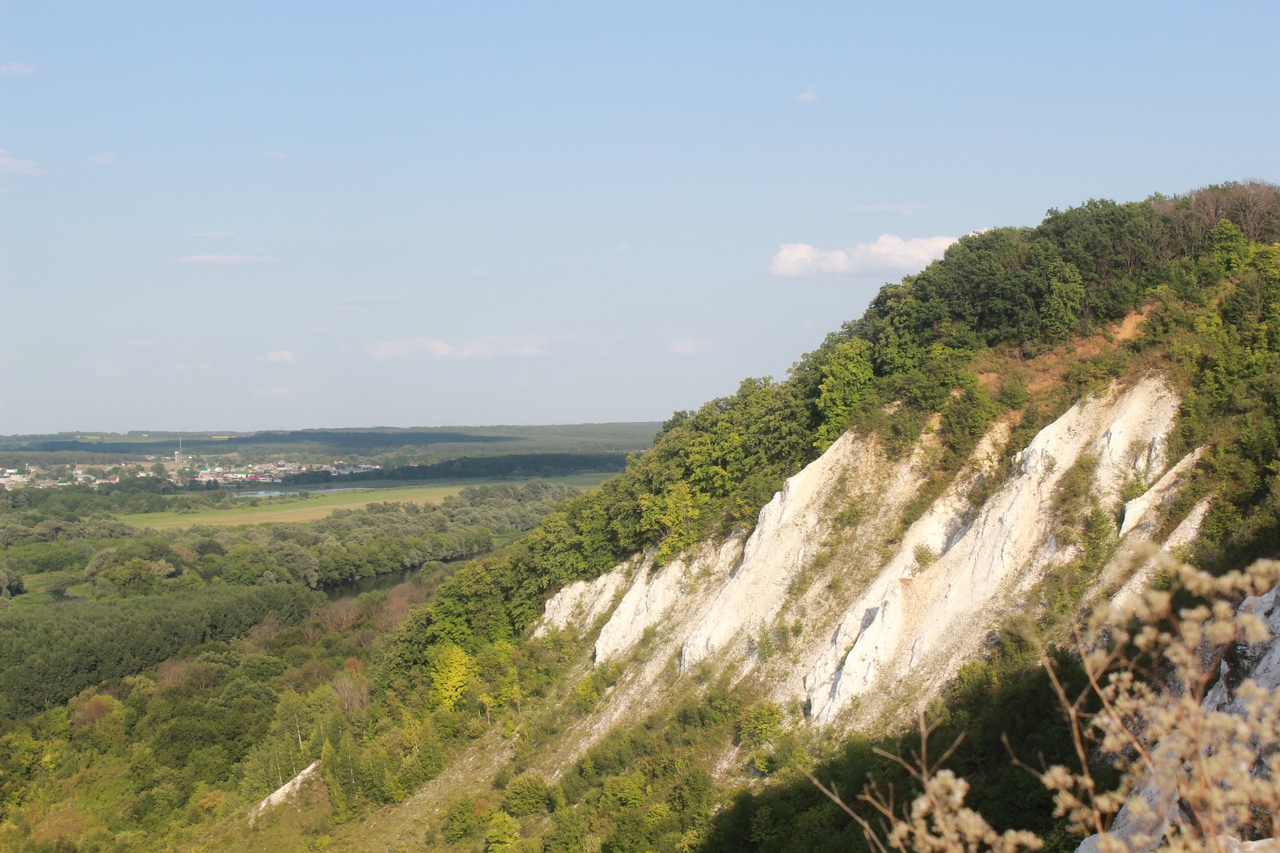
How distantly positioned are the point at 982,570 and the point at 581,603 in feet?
75.9

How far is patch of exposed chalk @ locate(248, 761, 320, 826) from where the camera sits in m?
44.4

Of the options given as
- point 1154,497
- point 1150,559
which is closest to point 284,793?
point 1150,559

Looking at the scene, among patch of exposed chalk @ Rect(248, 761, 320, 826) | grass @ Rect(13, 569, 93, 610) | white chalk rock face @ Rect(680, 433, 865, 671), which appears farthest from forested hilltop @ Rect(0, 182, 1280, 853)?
grass @ Rect(13, 569, 93, 610)

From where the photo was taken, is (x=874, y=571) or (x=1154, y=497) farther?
(x=874, y=571)

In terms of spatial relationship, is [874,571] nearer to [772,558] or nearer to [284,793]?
[772,558]

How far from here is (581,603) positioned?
158 ft

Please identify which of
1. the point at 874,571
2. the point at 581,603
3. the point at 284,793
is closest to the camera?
the point at 874,571

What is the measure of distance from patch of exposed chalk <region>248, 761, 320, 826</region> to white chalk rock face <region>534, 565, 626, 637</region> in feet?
38.7

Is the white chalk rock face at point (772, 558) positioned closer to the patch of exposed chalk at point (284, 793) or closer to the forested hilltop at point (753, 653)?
the forested hilltop at point (753, 653)

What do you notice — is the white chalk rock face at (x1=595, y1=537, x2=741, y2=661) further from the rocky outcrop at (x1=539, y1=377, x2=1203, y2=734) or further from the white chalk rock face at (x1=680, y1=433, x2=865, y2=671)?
the white chalk rock face at (x1=680, y1=433, x2=865, y2=671)

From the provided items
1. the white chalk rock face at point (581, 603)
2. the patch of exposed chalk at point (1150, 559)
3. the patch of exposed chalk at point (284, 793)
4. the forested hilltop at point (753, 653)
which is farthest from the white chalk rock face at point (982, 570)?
the patch of exposed chalk at point (284, 793)

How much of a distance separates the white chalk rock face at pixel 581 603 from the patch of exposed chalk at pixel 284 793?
38.7ft

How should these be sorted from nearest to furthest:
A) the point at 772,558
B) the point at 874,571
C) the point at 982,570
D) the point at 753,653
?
the point at 982,570
the point at 874,571
the point at 753,653
the point at 772,558

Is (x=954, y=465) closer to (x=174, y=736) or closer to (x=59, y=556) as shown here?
(x=174, y=736)
